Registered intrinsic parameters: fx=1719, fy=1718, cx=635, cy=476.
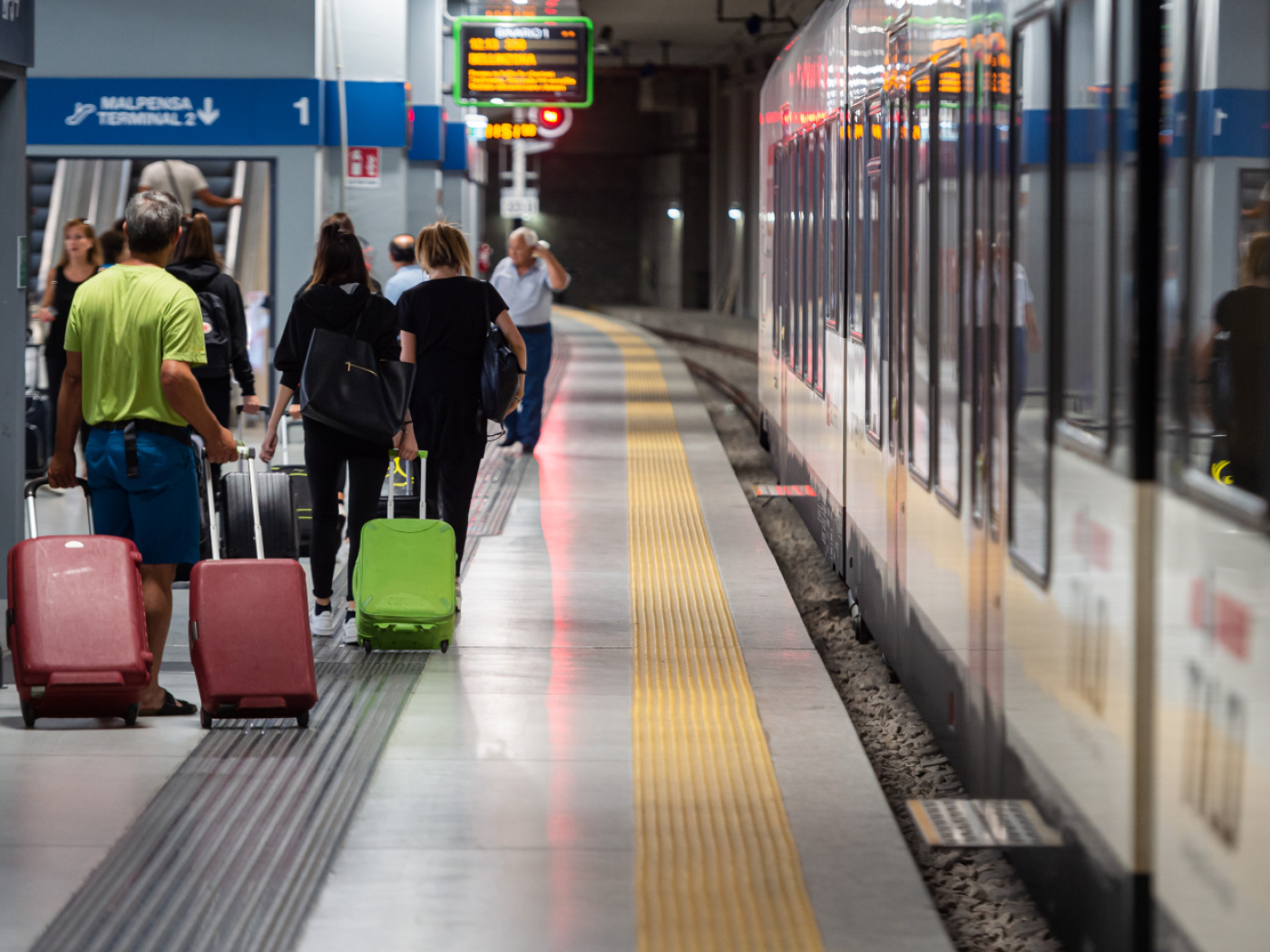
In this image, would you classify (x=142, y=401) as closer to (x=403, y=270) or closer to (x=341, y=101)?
(x=403, y=270)

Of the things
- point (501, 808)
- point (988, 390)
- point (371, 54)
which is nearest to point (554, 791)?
point (501, 808)

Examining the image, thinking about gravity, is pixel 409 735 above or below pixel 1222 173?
below

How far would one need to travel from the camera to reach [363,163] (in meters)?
15.5

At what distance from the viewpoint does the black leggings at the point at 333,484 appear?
6770mm

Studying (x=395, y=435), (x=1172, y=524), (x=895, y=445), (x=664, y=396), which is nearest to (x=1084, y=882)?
(x=1172, y=524)

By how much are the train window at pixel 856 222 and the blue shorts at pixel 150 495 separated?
3188 mm

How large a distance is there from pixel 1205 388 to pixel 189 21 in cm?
1238

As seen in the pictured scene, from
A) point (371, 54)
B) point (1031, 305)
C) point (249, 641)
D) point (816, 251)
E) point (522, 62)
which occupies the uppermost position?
point (522, 62)

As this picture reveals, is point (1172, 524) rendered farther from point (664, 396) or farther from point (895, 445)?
Answer: point (664, 396)

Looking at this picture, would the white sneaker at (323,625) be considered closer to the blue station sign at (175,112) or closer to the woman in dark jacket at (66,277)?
the woman in dark jacket at (66,277)

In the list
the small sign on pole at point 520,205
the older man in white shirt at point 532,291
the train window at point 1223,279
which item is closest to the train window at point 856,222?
the train window at point 1223,279

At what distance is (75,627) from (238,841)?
126 centimetres

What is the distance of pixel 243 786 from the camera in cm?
489

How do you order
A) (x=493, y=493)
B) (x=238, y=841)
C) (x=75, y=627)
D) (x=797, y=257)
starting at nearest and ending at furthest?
(x=238, y=841) < (x=75, y=627) < (x=797, y=257) < (x=493, y=493)
